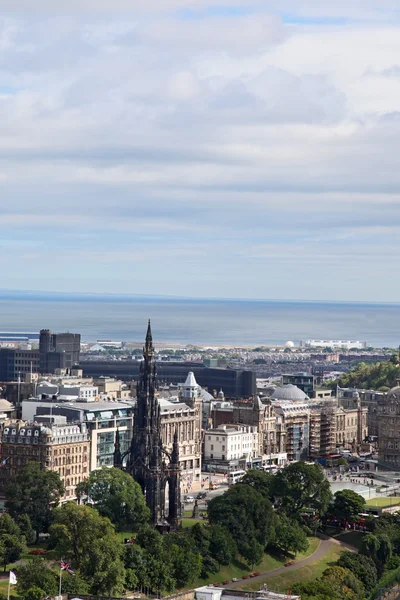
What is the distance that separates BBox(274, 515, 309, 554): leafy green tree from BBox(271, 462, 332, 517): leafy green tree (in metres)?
9.59

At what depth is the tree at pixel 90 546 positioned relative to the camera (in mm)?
123875

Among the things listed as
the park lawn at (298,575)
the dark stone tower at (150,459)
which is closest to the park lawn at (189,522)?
the dark stone tower at (150,459)

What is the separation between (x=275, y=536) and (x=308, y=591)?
18.7 metres

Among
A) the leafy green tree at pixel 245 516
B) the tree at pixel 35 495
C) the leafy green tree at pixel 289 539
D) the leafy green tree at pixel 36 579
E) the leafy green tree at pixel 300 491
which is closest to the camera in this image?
the leafy green tree at pixel 36 579

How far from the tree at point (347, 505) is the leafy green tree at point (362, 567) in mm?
14058

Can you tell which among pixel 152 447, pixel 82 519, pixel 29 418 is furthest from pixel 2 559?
pixel 29 418

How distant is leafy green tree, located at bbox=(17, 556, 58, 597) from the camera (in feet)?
387

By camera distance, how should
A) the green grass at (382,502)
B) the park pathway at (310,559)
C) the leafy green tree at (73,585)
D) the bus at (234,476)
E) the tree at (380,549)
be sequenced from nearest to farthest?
1. the leafy green tree at (73,585)
2. the park pathway at (310,559)
3. the tree at (380,549)
4. the green grass at (382,502)
5. the bus at (234,476)

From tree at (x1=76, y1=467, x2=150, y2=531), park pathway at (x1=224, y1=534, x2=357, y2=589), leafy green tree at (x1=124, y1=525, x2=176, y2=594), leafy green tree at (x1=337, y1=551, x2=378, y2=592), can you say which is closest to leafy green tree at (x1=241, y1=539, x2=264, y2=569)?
park pathway at (x1=224, y1=534, x2=357, y2=589)

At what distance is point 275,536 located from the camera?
14975 centimetres

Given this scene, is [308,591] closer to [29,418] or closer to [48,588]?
[48,588]

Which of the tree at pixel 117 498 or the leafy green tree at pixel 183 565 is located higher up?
the tree at pixel 117 498

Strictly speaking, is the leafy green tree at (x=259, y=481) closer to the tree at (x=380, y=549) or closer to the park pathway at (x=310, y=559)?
the park pathway at (x=310, y=559)

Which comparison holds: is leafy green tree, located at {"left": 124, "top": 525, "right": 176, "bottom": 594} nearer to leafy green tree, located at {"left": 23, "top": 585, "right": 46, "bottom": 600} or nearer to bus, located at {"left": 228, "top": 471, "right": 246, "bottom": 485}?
leafy green tree, located at {"left": 23, "top": 585, "right": 46, "bottom": 600}
